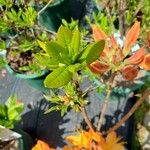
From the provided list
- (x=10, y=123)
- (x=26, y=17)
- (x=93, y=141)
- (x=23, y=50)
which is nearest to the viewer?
(x=93, y=141)

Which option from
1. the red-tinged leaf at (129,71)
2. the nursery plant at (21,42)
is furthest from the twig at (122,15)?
the red-tinged leaf at (129,71)

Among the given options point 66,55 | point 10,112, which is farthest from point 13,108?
point 66,55

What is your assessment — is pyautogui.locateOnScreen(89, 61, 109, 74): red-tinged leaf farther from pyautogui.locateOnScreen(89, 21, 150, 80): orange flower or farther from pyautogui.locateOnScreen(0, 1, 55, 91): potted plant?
pyautogui.locateOnScreen(0, 1, 55, 91): potted plant

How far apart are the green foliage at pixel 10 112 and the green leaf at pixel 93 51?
2.52ft

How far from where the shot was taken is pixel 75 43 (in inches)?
35.5

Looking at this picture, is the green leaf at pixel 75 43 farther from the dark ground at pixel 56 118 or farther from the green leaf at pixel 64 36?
the dark ground at pixel 56 118

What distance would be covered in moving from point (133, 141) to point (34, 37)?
76cm

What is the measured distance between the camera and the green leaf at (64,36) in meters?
0.86

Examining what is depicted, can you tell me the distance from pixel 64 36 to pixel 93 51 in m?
0.08

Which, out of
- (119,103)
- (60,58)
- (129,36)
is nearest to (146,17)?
(119,103)

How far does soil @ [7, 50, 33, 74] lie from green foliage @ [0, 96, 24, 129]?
444 millimetres

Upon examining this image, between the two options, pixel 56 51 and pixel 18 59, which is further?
pixel 18 59

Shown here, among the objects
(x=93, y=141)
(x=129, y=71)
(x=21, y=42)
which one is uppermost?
(x=21, y=42)

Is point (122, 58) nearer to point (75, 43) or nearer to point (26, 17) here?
point (75, 43)
